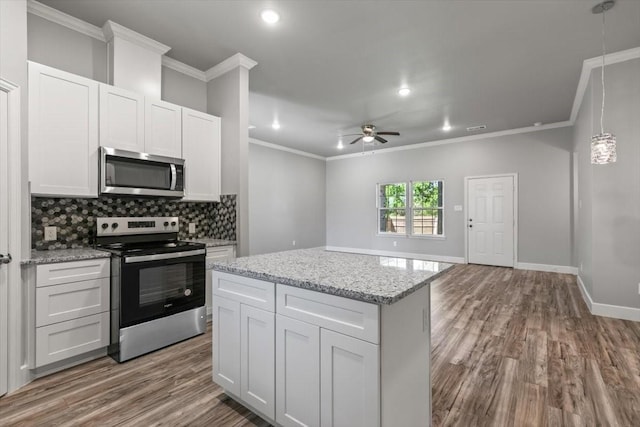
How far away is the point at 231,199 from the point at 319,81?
1.95 meters

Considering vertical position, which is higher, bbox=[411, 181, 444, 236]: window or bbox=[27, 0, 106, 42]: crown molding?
bbox=[27, 0, 106, 42]: crown molding

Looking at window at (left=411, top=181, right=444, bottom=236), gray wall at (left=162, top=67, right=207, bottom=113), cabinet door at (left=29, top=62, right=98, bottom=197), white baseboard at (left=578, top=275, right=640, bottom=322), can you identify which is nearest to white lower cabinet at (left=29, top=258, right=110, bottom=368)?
cabinet door at (left=29, top=62, right=98, bottom=197)

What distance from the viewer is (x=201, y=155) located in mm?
3453

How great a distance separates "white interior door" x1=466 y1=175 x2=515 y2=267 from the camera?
6352 millimetres

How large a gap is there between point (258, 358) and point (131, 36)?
10.3ft

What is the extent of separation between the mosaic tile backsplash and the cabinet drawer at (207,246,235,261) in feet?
0.55

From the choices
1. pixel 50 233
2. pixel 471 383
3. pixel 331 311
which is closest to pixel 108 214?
pixel 50 233

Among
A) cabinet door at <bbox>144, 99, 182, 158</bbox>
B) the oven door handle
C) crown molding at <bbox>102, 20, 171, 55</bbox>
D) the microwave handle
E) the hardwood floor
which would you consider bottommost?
the hardwood floor

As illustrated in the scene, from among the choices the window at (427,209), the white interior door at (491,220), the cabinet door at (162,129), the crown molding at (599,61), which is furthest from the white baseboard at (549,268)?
the cabinet door at (162,129)

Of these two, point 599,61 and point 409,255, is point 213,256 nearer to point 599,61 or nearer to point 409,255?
point 599,61

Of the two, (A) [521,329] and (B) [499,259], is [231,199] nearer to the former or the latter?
(A) [521,329]

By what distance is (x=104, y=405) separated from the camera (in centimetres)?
192

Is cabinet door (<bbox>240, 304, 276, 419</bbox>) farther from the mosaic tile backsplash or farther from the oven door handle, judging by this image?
the mosaic tile backsplash

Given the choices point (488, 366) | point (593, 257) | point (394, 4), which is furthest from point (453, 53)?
point (488, 366)
